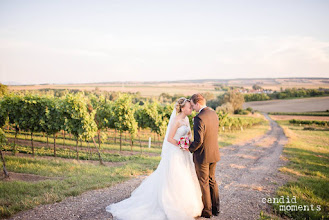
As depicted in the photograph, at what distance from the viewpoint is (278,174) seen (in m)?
7.82

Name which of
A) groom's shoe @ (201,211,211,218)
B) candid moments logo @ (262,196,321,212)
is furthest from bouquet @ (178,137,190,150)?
candid moments logo @ (262,196,321,212)

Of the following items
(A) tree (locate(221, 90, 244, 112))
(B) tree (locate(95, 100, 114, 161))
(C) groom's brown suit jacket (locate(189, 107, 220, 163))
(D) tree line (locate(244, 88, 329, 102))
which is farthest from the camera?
(A) tree (locate(221, 90, 244, 112))

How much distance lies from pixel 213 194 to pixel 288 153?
11197 millimetres

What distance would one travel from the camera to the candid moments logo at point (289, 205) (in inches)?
181

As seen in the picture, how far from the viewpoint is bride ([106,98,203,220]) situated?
4.02 meters

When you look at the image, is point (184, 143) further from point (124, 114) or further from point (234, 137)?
point (234, 137)

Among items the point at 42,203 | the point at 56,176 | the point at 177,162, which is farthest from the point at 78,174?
the point at 177,162

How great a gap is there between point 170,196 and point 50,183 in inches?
168

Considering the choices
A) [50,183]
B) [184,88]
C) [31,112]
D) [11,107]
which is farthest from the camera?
[184,88]

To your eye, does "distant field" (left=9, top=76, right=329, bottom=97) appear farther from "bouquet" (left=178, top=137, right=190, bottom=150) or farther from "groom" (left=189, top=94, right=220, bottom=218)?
"bouquet" (left=178, top=137, right=190, bottom=150)

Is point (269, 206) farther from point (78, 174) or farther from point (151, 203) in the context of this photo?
point (78, 174)

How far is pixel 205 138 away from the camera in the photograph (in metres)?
4.07

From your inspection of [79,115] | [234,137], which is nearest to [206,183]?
[79,115]

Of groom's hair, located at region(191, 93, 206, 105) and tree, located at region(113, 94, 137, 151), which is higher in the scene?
groom's hair, located at region(191, 93, 206, 105)
